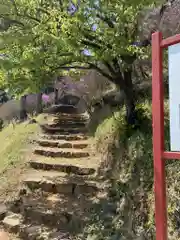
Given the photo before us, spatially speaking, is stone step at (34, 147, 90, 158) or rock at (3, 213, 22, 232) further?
stone step at (34, 147, 90, 158)

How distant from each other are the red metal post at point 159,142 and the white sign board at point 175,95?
176 millimetres

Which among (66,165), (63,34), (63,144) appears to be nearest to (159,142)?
(63,34)

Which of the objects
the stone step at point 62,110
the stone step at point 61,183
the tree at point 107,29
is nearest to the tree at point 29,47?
the tree at point 107,29

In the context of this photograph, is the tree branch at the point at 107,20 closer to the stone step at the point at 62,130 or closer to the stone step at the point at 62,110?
the stone step at the point at 62,130

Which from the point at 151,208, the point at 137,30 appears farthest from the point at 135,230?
the point at 137,30

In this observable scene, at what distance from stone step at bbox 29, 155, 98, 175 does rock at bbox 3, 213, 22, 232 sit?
1.71m

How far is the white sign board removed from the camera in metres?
2.62

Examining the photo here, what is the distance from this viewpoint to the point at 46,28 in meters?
5.55

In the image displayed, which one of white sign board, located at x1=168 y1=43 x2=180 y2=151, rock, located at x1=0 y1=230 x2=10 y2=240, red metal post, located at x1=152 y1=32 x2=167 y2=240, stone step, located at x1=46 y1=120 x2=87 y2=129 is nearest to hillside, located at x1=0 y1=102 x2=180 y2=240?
rock, located at x1=0 y1=230 x2=10 y2=240

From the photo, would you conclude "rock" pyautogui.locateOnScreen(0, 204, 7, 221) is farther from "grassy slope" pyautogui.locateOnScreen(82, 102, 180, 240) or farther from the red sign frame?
the red sign frame

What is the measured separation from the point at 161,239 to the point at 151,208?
222 centimetres

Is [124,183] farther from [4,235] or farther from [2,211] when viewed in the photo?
[2,211]

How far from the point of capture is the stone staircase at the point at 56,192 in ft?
19.7

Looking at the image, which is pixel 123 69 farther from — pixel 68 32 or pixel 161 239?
pixel 161 239
